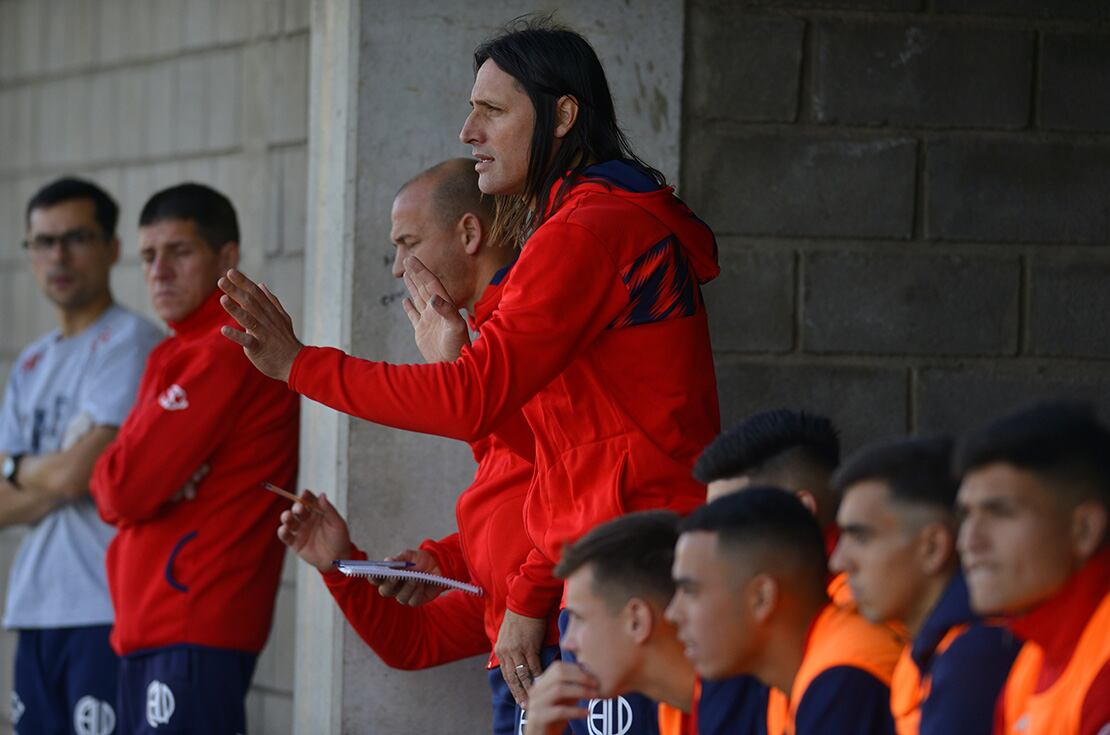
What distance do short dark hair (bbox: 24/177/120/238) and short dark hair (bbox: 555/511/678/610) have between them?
135 inches

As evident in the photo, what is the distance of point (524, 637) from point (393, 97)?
166 centimetres

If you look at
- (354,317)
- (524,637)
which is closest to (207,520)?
(354,317)

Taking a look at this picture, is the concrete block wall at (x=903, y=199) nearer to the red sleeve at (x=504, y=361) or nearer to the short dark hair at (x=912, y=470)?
the red sleeve at (x=504, y=361)

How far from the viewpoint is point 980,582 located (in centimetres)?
213

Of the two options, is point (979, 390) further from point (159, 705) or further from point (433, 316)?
point (159, 705)

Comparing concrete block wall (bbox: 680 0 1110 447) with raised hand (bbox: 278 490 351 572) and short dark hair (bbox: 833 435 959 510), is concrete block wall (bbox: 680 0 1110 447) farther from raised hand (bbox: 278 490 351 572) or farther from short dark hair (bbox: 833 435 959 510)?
short dark hair (bbox: 833 435 959 510)

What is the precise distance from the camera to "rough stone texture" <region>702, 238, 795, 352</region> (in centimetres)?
447

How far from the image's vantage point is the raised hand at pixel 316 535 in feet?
12.9

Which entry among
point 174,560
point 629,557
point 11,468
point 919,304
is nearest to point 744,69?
point 919,304

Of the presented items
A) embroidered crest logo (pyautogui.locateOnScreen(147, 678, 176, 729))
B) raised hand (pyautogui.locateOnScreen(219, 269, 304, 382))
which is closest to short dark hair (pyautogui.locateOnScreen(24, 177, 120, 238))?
embroidered crest logo (pyautogui.locateOnScreen(147, 678, 176, 729))

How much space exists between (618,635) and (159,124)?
472 centimetres

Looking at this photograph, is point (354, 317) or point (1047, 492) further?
point (354, 317)

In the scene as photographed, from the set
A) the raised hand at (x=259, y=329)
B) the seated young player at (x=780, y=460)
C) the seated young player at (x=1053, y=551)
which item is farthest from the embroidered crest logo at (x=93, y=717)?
the seated young player at (x=1053, y=551)

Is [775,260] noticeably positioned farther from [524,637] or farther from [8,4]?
[8,4]
